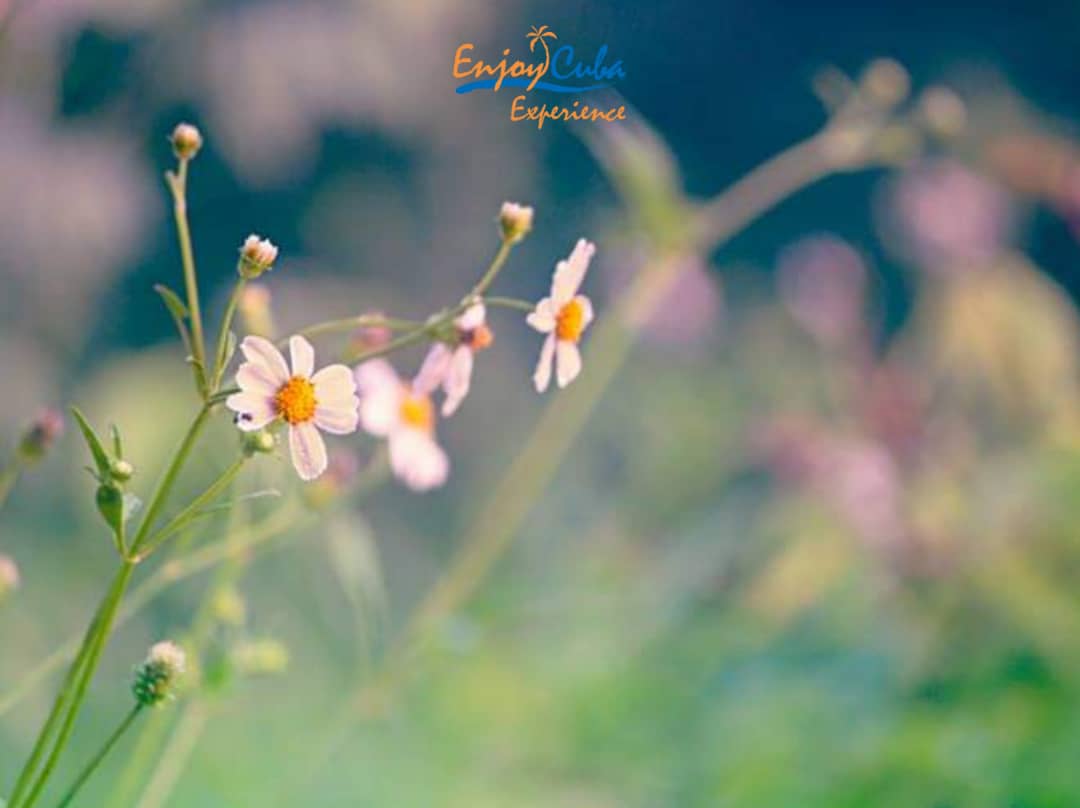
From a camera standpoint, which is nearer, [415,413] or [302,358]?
[302,358]

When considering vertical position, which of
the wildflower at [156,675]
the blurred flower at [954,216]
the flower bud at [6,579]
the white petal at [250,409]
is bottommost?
the wildflower at [156,675]

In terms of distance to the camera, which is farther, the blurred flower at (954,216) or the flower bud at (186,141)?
the blurred flower at (954,216)

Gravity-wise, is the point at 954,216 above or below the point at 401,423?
above

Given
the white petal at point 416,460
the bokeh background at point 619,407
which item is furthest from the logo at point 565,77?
the white petal at point 416,460

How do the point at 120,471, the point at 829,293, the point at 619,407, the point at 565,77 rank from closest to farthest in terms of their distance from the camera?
1. the point at 120,471
2. the point at 565,77
3. the point at 829,293
4. the point at 619,407

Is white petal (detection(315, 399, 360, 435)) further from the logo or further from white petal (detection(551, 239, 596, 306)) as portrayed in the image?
the logo

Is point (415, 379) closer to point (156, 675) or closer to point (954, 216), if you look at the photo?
point (156, 675)

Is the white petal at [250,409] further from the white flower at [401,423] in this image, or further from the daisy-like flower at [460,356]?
the white flower at [401,423]

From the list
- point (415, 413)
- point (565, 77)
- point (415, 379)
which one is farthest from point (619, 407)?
point (415, 379)
